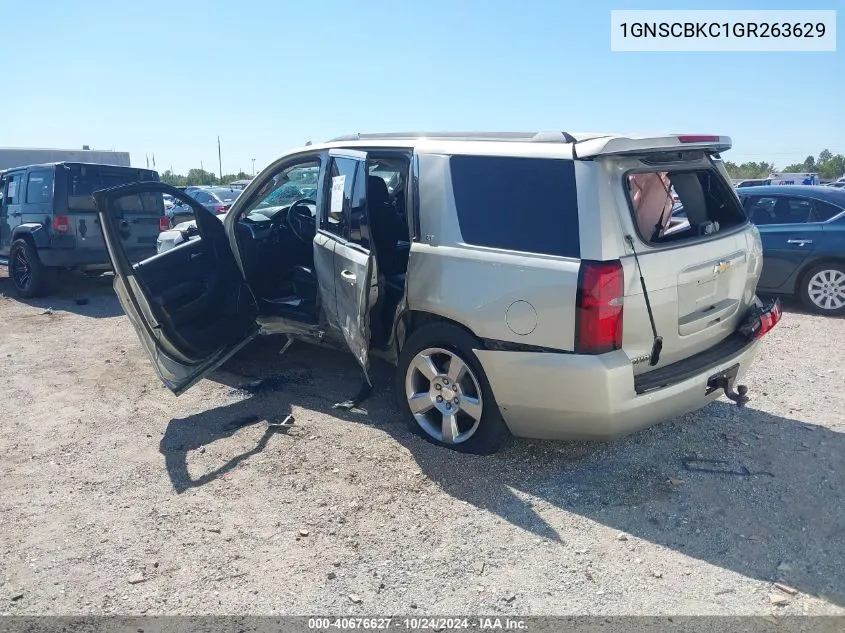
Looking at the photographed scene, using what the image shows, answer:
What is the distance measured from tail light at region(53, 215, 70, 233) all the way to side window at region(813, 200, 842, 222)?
9.86 m

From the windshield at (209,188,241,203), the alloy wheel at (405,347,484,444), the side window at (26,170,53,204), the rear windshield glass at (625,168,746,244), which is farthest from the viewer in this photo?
the windshield at (209,188,241,203)

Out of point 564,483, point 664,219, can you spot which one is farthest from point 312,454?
point 664,219

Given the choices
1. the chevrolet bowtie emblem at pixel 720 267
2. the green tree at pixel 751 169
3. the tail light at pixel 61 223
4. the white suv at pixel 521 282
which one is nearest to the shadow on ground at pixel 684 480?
the white suv at pixel 521 282

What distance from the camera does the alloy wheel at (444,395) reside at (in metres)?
4.03

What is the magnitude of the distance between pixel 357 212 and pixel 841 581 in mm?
3342

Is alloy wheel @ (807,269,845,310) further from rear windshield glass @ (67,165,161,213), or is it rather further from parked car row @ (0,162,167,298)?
parked car row @ (0,162,167,298)

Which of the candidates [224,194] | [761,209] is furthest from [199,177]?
[761,209]

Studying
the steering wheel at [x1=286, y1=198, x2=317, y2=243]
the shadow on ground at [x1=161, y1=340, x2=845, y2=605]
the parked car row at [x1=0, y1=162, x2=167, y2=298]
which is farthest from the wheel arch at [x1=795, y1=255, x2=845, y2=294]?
the parked car row at [x1=0, y1=162, x2=167, y2=298]

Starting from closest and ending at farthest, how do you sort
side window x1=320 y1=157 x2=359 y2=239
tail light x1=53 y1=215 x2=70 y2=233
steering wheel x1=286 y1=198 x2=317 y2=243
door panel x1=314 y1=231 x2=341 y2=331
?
side window x1=320 y1=157 x2=359 y2=239 → door panel x1=314 y1=231 x2=341 y2=331 → steering wheel x1=286 y1=198 x2=317 y2=243 → tail light x1=53 y1=215 x2=70 y2=233

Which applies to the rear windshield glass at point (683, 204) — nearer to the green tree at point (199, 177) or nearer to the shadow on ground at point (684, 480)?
the shadow on ground at point (684, 480)

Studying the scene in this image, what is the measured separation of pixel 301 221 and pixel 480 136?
2336mm

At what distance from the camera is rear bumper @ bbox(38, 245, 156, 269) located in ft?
31.5

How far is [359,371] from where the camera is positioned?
584 centimetres

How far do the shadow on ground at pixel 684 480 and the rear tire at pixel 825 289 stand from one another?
3982 mm
